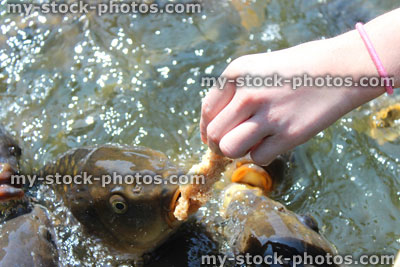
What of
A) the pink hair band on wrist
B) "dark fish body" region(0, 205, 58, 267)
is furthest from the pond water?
the pink hair band on wrist

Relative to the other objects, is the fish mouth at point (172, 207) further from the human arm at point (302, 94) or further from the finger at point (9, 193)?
the finger at point (9, 193)

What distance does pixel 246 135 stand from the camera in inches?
84.7

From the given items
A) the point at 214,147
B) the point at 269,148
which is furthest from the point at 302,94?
the point at 214,147

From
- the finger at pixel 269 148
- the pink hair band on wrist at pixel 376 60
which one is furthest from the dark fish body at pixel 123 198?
the pink hair band on wrist at pixel 376 60

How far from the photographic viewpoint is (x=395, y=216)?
3.43m

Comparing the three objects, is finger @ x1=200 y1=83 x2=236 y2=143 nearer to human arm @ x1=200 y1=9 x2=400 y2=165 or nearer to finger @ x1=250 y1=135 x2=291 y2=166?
human arm @ x1=200 y1=9 x2=400 y2=165

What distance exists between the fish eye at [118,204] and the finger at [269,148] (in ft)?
3.20

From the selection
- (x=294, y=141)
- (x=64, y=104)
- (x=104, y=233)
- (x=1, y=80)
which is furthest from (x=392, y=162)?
(x=1, y=80)

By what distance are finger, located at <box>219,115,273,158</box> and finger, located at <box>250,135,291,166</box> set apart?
3cm

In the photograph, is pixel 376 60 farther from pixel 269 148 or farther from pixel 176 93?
pixel 176 93

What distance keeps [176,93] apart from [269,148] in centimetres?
223

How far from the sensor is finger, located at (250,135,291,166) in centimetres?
217

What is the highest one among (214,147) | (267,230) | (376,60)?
(376,60)

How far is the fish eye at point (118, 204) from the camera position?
9.16 feet
